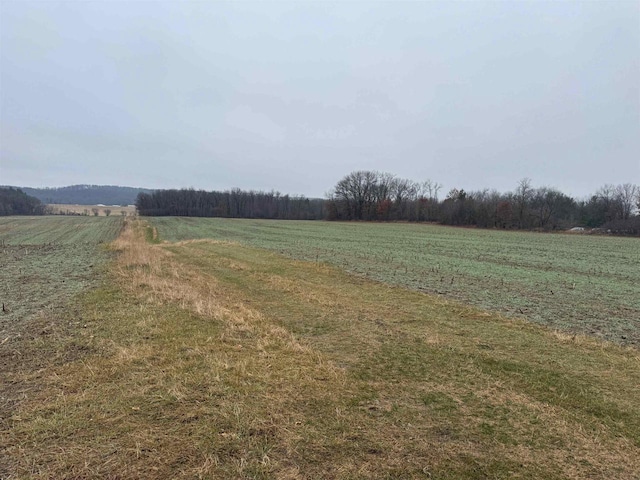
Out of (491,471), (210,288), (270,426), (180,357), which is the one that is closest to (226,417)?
(270,426)

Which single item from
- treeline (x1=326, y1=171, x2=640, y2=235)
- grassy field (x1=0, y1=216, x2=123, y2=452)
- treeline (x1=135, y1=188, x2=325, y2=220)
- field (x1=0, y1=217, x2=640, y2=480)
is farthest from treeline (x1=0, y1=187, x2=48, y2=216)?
field (x1=0, y1=217, x2=640, y2=480)

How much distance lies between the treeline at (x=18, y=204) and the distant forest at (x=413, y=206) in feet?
95.1

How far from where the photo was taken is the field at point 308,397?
3.07 metres

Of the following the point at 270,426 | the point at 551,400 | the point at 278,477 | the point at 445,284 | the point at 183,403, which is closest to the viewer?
the point at 278,477

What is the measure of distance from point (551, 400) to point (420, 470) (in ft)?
8.10

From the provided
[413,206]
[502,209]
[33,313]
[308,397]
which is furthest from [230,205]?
[308,397]

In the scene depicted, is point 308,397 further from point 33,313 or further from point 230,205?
point 230,205

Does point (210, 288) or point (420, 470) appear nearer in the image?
point (420, 470)

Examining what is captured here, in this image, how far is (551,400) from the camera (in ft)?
14.1

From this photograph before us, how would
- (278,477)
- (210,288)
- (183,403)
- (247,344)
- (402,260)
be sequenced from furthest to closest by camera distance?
(402,260)
(210,288)
(247,344)
(183,403)
(278,477)

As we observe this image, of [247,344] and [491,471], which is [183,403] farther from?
[491,471]

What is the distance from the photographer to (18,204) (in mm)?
103562

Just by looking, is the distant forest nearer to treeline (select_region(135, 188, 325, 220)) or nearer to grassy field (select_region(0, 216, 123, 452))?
treeline (select_region(135, 188, 325, 220))

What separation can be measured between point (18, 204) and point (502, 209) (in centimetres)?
13673
